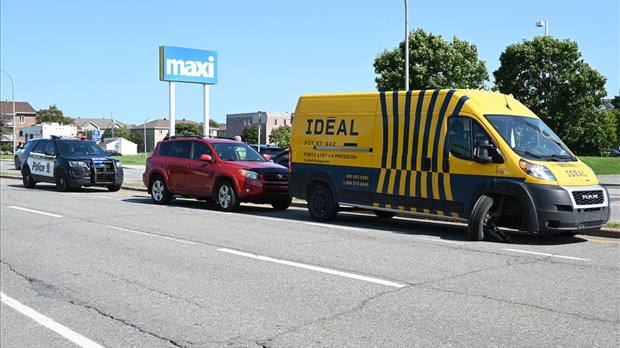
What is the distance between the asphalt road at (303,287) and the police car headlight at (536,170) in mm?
1016

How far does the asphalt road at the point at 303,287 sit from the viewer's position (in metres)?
5.47

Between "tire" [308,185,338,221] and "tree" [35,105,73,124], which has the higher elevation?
"tree" [35,105,73,124]

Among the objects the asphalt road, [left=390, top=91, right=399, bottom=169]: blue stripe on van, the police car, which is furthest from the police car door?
[left=390, top=91, right=399, bottom=169]: blue stripe on van

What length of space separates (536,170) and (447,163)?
1502 mm

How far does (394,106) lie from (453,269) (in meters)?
4.44

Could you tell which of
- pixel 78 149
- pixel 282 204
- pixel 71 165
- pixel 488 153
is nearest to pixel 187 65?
pixel 78 149

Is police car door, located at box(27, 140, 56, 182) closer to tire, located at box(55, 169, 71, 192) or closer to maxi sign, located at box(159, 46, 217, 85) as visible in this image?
tire, located at box(55, 169, 71, 192)

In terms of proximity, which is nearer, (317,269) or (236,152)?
(317,269)

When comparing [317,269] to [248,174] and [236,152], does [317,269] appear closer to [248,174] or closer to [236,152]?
[248,174]

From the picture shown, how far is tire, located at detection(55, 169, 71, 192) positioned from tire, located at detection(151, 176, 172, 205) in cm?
579

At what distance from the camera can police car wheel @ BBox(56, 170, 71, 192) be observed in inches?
867

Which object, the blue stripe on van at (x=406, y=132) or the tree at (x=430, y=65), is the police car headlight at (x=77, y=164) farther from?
the tree at (x=430, y=65)

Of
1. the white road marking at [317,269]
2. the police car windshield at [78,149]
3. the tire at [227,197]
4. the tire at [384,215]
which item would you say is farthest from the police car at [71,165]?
the white road marking at [317,269]

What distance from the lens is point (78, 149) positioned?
23.0m
